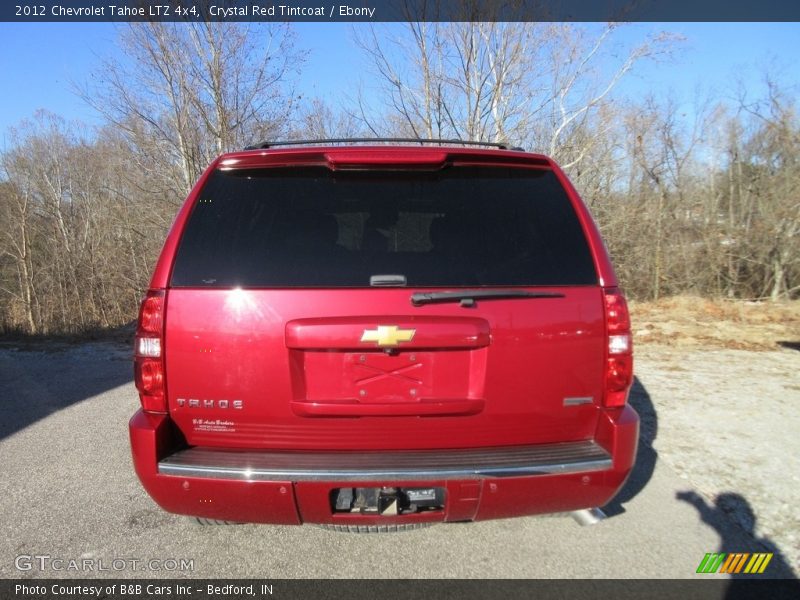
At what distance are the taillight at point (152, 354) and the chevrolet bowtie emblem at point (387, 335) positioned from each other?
85 centimetres

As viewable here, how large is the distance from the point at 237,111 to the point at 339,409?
39.5 ft

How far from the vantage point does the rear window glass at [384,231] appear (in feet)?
6.73

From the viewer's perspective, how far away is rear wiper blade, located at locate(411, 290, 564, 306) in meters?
1.96

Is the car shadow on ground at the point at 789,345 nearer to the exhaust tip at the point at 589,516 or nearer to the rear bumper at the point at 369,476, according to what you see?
the exhaust tip at the point at 589,516

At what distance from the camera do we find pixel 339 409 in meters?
2.01

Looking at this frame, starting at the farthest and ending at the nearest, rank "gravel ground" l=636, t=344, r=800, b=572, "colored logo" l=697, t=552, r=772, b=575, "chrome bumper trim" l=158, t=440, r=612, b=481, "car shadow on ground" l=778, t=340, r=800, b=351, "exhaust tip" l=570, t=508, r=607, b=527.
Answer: "car shadow on ground" l=778, t=340, r=800, b=351 < "gravel ground" l=636, t=344, r=800, b=572 < "colored logo" l=697, t=552, r=772, b=575 < "exhaust tip" l=570, t=508, r=607, b=527 < "chrome bumper trim" l=158, t=440, r=612, b=481

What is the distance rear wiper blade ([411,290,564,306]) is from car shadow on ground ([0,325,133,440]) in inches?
167

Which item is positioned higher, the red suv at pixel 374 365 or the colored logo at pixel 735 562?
Answer: the red suv at pixel 374 365

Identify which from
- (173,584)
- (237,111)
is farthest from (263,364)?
(237,111)

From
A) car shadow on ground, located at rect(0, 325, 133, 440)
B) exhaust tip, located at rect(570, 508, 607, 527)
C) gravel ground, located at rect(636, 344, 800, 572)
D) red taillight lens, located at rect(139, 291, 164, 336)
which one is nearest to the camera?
red taillight lens, located at rect(139, 291, 164, 336)

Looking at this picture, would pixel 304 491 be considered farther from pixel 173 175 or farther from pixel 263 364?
pixel 173 175

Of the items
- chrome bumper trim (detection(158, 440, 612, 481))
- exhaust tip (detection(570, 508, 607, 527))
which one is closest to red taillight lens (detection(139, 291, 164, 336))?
chrome bumper trim (detection(158, 440, 612, 481))

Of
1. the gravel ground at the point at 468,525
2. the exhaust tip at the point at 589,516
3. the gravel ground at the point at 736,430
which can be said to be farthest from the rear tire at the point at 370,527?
the gravel ground at the point at 736,430

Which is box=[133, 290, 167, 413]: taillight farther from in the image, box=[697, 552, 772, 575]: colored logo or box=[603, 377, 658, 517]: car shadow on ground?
box=[697, 552, 772, 575]: colored logo
